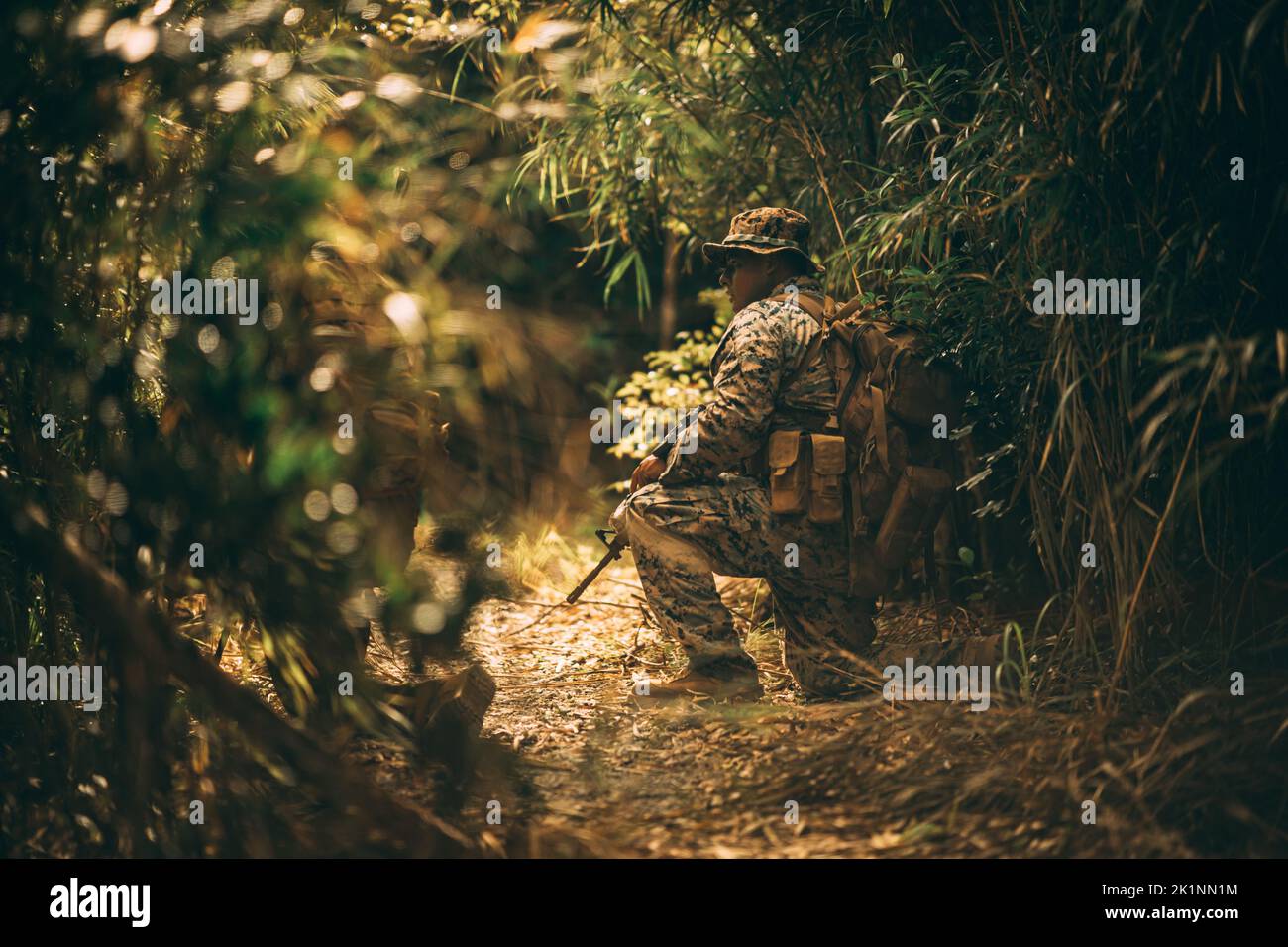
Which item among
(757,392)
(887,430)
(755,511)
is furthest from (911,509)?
(757,392)

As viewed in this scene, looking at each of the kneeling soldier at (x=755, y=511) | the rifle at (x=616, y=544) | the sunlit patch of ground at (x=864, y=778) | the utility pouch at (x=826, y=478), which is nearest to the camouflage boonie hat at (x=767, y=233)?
the kneeling soldier at (x=755, y=511)

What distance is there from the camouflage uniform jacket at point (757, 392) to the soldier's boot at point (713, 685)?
2.27 ft

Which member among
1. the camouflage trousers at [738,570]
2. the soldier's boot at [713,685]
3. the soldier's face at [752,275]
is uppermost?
the soldier's face at [752,275]

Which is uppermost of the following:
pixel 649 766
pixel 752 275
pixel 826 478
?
pixel 752 275

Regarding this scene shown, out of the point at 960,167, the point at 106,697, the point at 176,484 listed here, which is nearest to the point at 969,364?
the point at 960,167

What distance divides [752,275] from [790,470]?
0.75 m

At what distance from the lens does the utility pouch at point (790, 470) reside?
389 centimetres

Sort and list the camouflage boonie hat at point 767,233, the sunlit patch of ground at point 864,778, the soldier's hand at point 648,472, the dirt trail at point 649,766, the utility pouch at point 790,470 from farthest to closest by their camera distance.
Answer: the soldier's hand at point 648,472 < the camouflage boonie hat at point 767,233 < the utility pouch at point 790,470 < the dirt trail at point 649,766 < the sunlit patch of ground at point 864,778

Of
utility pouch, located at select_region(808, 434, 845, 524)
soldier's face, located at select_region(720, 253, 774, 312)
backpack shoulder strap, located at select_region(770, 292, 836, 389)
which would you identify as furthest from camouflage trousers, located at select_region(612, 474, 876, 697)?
soldier's face, located at select_region(720, 253, 774, 312)

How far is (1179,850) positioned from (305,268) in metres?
2.34

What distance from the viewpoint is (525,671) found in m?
4.57

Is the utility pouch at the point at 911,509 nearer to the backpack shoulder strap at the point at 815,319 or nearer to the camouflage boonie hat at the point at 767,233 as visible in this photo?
the backpack shoulder strap at the point at 815,319

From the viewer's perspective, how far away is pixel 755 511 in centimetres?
405

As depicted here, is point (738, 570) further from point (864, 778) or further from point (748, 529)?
point (864, 778)
